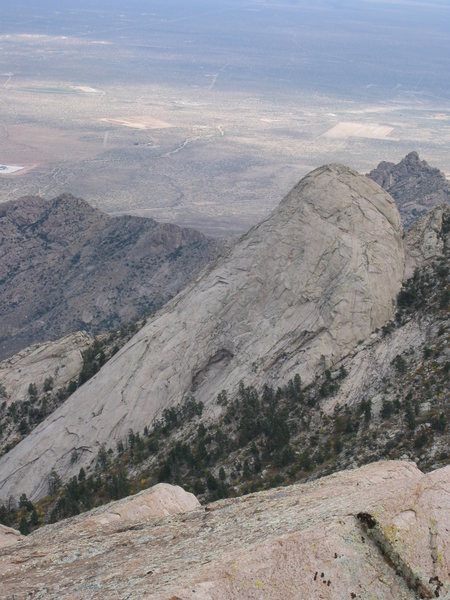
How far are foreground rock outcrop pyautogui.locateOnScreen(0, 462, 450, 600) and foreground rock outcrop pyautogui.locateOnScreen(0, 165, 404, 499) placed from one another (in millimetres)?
20771

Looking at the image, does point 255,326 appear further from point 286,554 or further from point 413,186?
point 413,186

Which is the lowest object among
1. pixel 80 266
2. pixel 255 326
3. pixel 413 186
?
pixel 80 266

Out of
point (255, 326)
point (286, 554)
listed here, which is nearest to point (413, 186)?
point (255, 326)

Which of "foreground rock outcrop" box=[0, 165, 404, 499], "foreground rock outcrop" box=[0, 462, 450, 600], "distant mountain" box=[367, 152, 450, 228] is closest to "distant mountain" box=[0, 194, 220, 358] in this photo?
"distant mountain" box=[367, 152, 450, 228]

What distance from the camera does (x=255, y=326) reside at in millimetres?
39781

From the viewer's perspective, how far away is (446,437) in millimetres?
27797

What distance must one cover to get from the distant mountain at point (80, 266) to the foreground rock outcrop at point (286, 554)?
214ft

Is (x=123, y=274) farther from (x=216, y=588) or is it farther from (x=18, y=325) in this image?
(x=216, y=588)

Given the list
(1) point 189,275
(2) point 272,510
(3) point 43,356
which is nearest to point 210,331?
(3) point 43,356

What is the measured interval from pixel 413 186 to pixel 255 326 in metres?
96.2

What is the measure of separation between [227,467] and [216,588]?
20553 mm

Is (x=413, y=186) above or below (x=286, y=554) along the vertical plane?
below

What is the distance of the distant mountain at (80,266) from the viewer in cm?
8519

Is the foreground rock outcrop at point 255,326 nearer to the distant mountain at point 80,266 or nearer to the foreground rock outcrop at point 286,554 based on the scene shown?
the foreground rock outcrop at point 286,554
